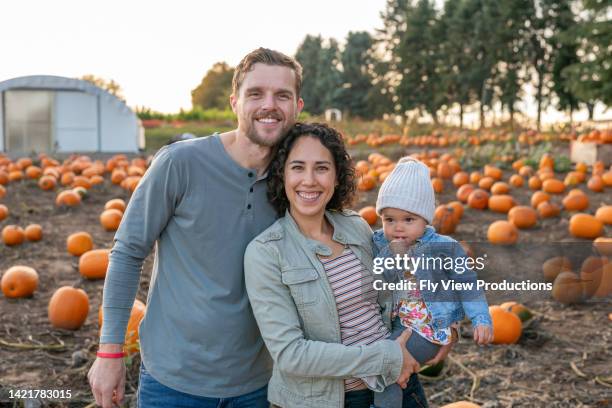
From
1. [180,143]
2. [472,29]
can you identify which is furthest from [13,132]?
[472,29]

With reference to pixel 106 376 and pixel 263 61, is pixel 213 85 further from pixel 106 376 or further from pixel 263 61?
pixel 106 376

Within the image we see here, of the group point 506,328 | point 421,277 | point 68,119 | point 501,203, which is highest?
point 68,119

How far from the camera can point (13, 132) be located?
68.9ft

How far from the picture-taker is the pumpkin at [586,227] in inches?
267

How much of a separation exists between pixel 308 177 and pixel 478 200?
21.0ft

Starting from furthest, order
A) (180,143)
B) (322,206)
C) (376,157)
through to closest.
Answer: (376,157)
(180,143)
(322,206)

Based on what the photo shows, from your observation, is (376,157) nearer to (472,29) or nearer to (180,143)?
(180,143)

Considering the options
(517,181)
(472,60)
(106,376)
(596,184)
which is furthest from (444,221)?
(472,60)

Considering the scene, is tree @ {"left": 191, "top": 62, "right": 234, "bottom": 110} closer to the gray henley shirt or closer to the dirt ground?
the dirt ground

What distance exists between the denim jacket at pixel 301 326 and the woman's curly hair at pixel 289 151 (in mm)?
133

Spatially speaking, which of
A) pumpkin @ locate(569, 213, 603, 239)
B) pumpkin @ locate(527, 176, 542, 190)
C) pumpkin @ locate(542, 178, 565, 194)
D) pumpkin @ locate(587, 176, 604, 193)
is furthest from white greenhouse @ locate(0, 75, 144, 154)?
pumpkin @ locate(569, 213, 603, 239)

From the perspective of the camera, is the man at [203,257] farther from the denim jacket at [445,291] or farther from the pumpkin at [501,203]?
the pumpkin at [501,203]

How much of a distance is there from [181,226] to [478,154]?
10890 mm

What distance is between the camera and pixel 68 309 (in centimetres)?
468
